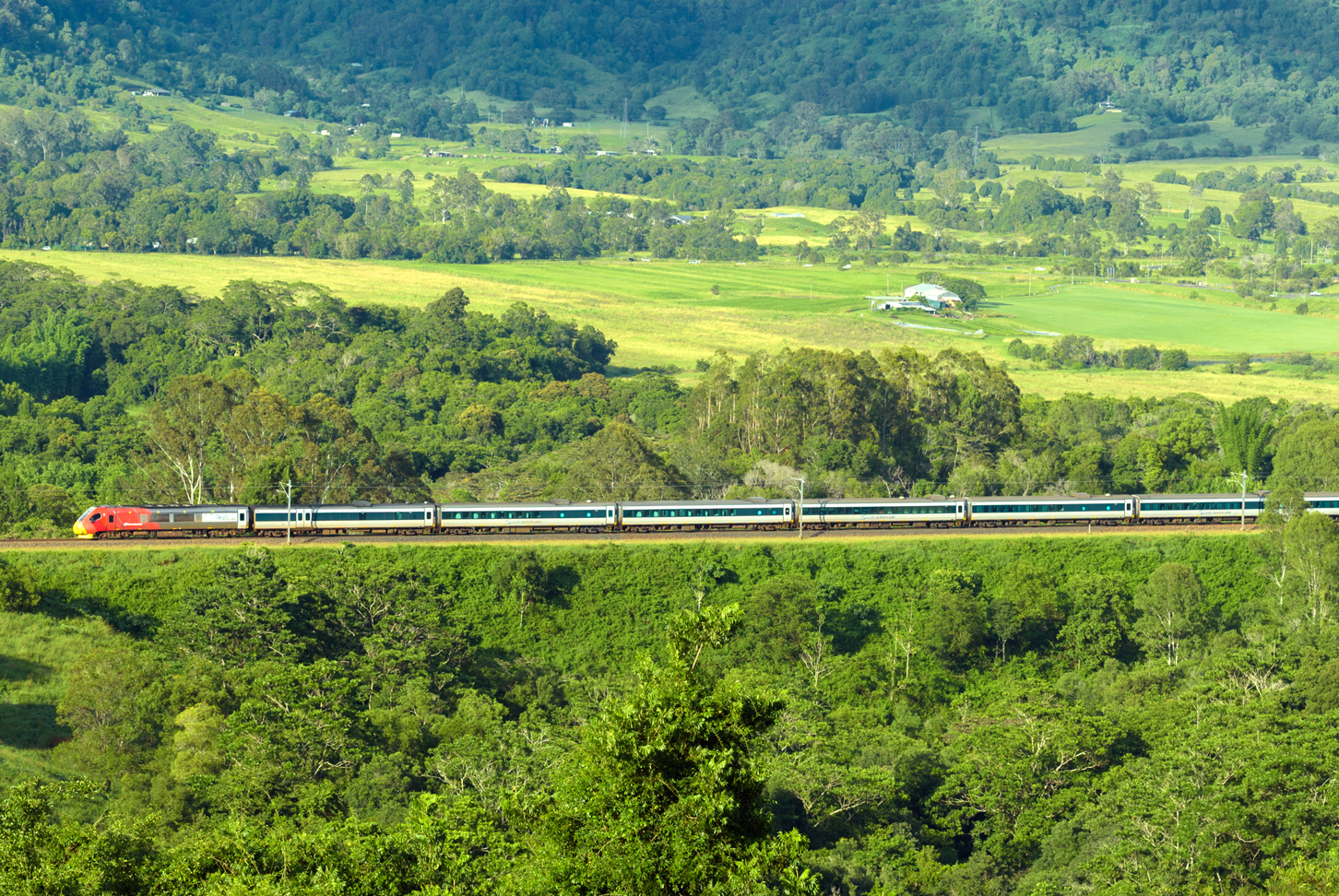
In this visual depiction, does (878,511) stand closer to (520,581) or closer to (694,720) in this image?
(520,581)

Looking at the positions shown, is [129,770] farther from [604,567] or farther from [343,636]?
[604,567]

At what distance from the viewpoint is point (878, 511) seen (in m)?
67.8

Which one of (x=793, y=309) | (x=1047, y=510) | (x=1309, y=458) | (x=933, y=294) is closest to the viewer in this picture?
(x=1047, y=510)

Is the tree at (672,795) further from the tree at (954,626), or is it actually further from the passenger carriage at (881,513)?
the passenger carriage at (881,513)

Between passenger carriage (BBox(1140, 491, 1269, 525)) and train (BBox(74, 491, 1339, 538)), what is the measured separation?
0.15 ft

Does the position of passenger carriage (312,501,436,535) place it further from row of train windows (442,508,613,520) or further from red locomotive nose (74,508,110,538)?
red locomotive nose (74,508,110,538)

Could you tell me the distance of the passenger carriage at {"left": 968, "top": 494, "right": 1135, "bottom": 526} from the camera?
68500mm

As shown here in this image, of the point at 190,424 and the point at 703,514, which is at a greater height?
the point at 190,424

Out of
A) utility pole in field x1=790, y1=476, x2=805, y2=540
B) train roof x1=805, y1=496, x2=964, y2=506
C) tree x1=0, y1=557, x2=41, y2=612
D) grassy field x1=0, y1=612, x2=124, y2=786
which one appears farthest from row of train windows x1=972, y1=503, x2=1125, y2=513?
tree x1=0, y1=557, x2=41, y2=612

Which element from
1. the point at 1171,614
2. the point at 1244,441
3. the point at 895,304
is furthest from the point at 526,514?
the point at 895,304

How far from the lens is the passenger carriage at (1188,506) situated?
69562mm

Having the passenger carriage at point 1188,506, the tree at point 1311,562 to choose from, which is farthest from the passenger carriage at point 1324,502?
the tree at point 1311,562

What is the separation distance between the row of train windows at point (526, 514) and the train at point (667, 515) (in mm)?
42

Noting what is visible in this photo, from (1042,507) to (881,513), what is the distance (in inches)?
313
